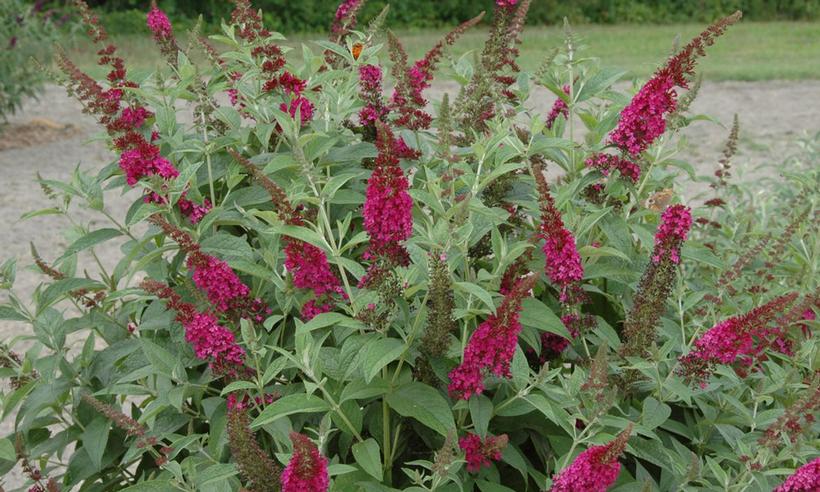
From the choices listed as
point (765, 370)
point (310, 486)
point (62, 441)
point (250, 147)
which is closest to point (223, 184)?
point (250, 147)

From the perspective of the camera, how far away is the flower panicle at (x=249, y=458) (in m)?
1.60

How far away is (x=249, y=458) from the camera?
5.36ft

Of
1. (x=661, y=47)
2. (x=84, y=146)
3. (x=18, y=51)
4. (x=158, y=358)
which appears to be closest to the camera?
(x=158, y=358)

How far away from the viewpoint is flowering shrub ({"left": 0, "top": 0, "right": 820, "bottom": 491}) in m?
1.71

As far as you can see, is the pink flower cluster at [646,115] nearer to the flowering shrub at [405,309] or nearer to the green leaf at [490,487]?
the flowering shrub at [405,309]

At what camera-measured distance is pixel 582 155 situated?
7.47 feet

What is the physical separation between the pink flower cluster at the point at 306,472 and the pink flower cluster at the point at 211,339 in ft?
1.36

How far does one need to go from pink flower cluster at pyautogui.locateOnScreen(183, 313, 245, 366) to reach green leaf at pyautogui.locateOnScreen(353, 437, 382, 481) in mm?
294

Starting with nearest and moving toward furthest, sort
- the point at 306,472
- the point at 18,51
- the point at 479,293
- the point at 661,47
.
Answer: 1. the point at 306,472
2. the point at 479,293
3. the point at 18,51
4. the point at 661,47

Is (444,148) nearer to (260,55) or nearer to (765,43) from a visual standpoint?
(260,55)

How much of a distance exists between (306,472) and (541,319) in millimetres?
595

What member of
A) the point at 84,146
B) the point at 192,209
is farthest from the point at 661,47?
the point at 192,209

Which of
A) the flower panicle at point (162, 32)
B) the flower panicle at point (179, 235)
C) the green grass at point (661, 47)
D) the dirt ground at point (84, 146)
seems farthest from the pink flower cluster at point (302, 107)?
the green grass at point (661, 47)

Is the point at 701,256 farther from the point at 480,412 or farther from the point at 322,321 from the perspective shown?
the point at 322,321
